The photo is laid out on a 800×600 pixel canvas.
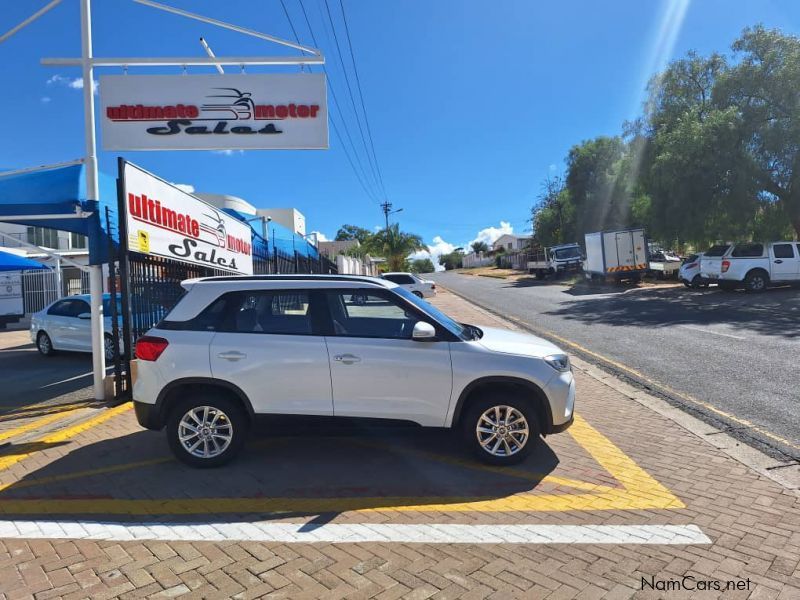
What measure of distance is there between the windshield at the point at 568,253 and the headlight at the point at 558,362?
35.4 m

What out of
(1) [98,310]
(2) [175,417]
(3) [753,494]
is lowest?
(3) [753,494]

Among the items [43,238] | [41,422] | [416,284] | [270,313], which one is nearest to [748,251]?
[416,284]

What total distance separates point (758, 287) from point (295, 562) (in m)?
22.0

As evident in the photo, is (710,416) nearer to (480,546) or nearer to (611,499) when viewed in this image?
(611,499)

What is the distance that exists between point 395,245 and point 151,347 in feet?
140

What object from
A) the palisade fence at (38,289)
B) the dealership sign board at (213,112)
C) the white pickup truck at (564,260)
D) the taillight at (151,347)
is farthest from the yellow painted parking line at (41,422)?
the white pickup truck at (564,260)

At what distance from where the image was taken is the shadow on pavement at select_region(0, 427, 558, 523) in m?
4.04

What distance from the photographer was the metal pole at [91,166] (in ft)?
23.3

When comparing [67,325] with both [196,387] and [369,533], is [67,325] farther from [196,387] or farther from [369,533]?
[369,533]

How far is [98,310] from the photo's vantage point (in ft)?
24.4

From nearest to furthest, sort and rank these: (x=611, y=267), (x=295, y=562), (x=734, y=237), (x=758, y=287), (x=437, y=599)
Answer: (x=437, y=599), (x=295, y=562), (x=758, y=287), (x=734, y=237), (x=611, y=267)

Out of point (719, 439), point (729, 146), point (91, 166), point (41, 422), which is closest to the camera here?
point (719, 439)

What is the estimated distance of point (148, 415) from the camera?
186 inches

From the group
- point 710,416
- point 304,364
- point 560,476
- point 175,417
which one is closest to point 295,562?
point 304,364
